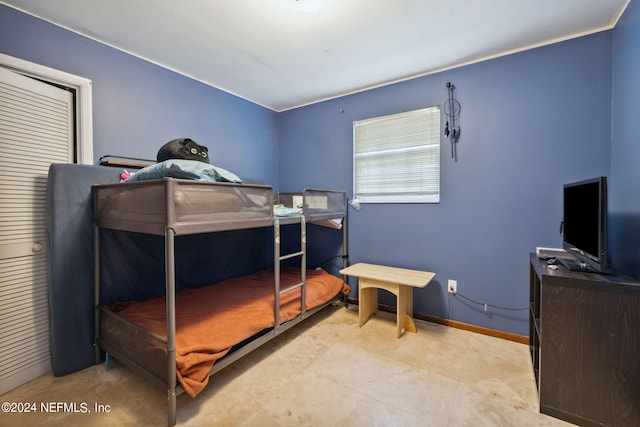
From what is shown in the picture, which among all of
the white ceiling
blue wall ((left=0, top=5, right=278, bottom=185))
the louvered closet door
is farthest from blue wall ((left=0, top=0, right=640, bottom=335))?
the louvered closet door

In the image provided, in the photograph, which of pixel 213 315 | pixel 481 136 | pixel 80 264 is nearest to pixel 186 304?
pixel 213 315

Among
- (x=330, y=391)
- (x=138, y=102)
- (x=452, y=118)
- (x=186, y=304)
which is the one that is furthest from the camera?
(x=452, y=118)

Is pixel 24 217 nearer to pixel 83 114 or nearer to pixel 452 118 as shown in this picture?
pixel 83 114

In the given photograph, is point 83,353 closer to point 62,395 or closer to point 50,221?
point 62,395

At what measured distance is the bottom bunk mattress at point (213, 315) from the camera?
1.51m

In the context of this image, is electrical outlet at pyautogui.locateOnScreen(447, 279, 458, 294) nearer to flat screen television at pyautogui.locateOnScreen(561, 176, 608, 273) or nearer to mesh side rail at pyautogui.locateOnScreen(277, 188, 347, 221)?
flat screen television at pyautogui.locateOnScreen(561, 176, 608, 273)

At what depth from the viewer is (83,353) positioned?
1.88 metres

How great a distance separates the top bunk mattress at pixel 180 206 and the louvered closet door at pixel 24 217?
1.10 feet

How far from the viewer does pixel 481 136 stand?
7.77ft

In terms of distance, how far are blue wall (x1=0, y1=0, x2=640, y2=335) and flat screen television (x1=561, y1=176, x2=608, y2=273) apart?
0.24m

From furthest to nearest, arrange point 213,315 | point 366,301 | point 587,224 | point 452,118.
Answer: point 366,301 → point 452,118 → point 213,315 → point 587,224

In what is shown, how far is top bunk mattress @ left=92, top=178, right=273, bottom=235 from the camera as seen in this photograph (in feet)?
4.48

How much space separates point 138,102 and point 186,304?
1722 millimetres

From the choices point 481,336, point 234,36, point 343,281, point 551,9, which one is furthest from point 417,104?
point 481,336
